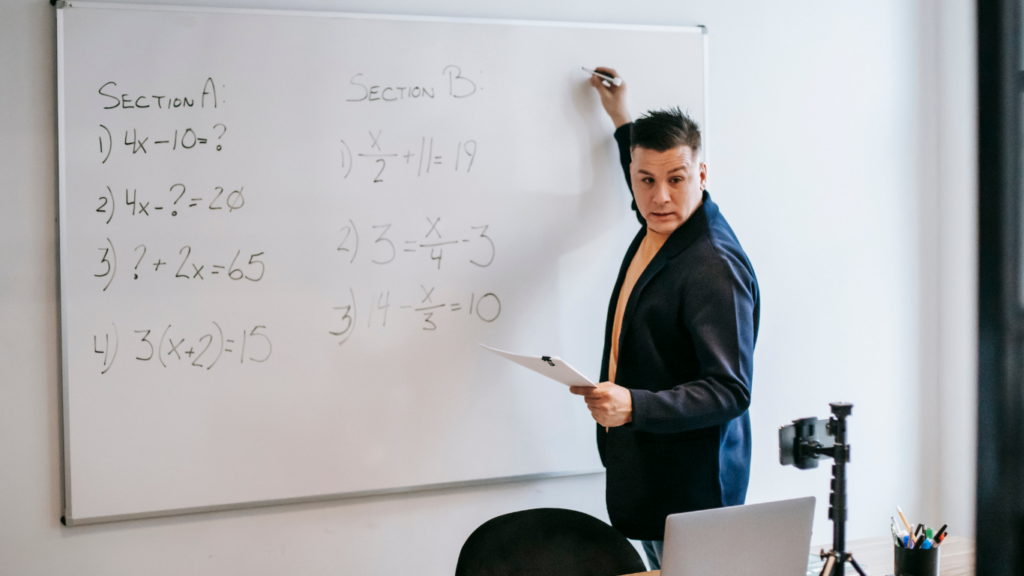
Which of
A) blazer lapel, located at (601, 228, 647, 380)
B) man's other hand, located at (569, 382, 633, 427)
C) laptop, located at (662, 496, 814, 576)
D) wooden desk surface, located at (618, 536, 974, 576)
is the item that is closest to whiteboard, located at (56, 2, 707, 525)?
blazer lapel, located at (601, 228, 647, 380)

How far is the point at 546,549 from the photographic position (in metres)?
1.43

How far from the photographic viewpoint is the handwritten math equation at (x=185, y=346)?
162 cm

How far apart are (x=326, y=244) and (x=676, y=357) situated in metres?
0.93

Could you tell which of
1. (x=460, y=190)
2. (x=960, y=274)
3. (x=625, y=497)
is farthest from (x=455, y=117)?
(x=960, y=274)

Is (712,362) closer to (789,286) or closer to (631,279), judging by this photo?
(631,279)

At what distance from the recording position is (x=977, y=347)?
1.11 ft

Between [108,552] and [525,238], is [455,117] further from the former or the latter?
[108,552]

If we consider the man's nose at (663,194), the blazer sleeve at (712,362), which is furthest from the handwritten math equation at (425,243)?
the blazer sleeve at (712,362)

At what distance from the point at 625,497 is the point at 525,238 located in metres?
0.74

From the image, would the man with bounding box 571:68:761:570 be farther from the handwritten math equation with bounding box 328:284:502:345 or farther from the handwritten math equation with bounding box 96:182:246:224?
the handwritten math equation with bounding box 96:182:246:224

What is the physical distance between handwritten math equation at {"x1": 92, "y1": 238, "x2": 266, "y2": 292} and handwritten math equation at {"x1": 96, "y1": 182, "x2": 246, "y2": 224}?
8 centimetres

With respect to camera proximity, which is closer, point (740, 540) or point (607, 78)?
point (740, 540)

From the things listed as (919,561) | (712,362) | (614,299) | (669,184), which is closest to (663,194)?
(669,184)

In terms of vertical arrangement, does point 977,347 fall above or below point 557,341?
above
